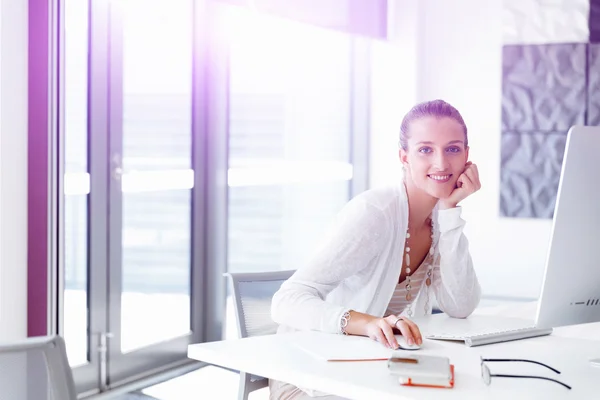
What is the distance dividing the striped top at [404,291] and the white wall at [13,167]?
62.9 inches

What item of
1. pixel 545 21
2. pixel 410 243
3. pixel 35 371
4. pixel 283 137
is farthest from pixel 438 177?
pixel 545 21

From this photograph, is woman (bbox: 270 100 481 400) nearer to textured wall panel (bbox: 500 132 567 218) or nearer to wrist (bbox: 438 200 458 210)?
wrist (bbox: 438 200 458 210)

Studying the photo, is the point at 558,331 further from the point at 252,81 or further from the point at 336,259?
the point at 252,81

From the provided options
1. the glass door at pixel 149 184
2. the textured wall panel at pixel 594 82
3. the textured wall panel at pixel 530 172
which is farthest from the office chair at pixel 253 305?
the textured wall panel at pixel 594 82

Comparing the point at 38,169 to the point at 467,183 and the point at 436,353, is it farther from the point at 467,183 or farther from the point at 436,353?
the point at 436,353

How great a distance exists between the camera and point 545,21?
18.2ft

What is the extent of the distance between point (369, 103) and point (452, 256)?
3816 mm

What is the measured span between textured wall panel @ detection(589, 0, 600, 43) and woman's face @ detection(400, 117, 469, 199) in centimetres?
351

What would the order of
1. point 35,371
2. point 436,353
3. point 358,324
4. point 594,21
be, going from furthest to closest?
point 594,21 < point 358,324 < point 436,353 < point 35,371

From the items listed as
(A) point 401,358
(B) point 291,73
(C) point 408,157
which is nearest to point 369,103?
(B) point 291,73

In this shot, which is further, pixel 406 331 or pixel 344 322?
pixel 344 322

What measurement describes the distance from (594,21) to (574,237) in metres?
4.20

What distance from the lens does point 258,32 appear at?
504 centimetres

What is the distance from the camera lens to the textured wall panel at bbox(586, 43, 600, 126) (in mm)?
5461
